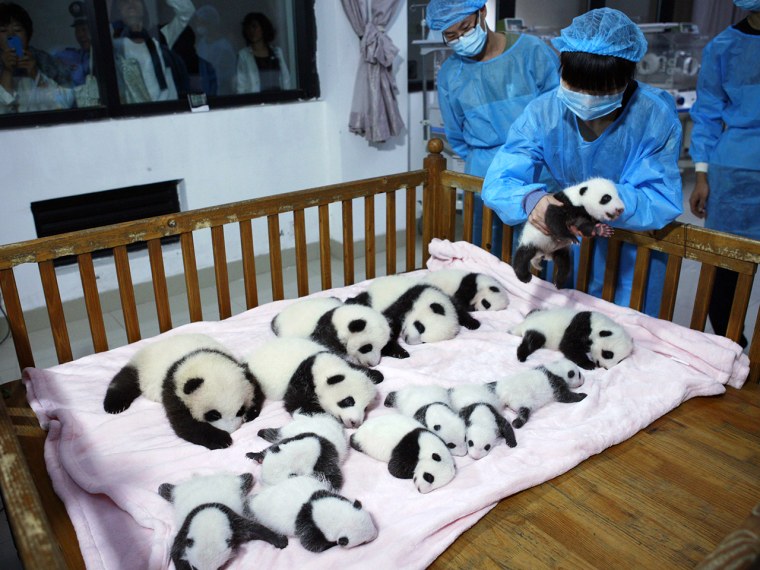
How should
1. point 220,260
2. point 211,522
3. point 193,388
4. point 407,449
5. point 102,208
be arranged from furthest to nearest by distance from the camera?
point 102,208
point 220,260
point 193,388
point 407,449
point 211,522

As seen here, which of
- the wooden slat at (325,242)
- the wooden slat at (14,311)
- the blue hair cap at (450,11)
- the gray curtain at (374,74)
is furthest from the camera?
Result: the gray curtain at (374,74)

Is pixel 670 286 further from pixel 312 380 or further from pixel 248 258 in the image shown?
pixel 248 258

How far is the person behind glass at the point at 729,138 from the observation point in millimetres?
2680

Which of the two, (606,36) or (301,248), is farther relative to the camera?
(301,248)

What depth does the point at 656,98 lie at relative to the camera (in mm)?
2061

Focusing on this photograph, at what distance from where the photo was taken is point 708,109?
9.42ft

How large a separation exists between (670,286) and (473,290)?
2.60ft

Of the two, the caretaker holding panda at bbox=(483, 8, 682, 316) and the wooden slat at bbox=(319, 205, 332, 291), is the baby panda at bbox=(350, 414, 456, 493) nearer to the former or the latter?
the caretaker holding panda at bbox=(483, 8, 682, 316)

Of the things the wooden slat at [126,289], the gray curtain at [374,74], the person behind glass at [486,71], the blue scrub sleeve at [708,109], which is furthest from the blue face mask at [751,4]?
the wooden slat at [126,289]

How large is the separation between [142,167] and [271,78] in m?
1.25

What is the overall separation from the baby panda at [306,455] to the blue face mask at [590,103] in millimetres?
1285

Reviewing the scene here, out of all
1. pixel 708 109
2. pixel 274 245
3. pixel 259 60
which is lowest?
pixel 274 245

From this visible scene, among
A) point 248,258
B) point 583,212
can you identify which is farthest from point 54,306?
point 583,212

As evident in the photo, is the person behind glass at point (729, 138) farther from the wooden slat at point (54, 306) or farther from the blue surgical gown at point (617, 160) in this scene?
the wooden slat at point (54, 306)
